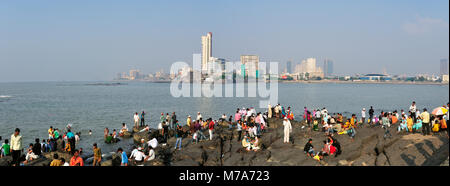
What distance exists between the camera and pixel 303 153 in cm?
1518

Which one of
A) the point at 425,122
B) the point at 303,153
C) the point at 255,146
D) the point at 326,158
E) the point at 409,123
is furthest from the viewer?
the point at 409,123

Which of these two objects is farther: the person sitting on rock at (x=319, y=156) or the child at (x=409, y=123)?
the child at (x=409, y=123)

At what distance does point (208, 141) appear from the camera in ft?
64.3

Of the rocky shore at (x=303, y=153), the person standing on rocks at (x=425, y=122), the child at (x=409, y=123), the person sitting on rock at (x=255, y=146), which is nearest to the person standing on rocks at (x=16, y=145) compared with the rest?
the rocky shore at (x=303, y=153)

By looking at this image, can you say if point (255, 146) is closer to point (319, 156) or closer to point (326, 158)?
point (319, 156)

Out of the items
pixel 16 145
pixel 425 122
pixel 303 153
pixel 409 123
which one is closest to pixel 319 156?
pixel 303 153

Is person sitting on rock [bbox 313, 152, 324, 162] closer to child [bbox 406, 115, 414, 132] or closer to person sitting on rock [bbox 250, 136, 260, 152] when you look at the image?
person sitting on rock [bbox 250, 136, 260, 152]

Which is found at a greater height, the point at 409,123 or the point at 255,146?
the point at 409,123

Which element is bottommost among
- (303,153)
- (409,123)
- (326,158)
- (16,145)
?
(326,158)

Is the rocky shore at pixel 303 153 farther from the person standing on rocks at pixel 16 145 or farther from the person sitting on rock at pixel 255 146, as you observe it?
the person standing on rocks at pixel 16 145

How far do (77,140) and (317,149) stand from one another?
812 inches

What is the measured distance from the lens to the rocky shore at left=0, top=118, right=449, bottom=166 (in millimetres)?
13727

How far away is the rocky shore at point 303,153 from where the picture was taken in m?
13.7

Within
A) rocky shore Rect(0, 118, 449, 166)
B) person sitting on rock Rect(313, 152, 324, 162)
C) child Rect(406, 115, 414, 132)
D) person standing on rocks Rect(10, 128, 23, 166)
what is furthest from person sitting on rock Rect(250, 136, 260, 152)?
person standing on rocks Rect(10, 128, 23, 166)
